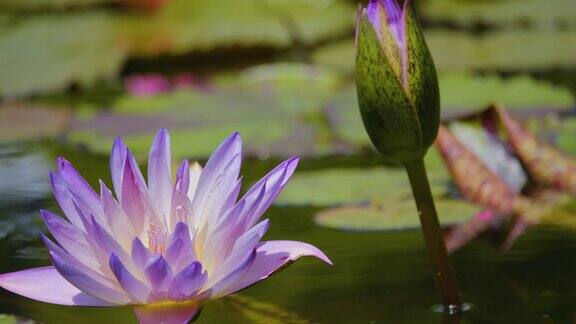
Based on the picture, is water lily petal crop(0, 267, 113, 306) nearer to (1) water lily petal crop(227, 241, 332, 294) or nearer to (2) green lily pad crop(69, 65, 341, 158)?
(1) water lily petal crop(227, 241, 332, 294)

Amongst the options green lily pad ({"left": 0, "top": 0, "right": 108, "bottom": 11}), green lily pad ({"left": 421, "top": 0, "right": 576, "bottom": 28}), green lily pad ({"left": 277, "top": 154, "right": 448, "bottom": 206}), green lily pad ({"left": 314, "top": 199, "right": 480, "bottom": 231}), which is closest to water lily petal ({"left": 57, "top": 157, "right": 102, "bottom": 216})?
green lily pad ({"left": 314, "top": 199, "right": 480, "bottom": 231})

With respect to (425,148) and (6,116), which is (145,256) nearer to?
(425,148)

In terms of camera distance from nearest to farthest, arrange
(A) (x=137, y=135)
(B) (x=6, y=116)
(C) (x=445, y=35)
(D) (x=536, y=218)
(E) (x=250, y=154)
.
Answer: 1. (D) (x=536, y=218)
2. (E) (x=250, y=154)
3. (A) (x=137, y=135)
4. (B) (x=6, y=116)
5. (C) (x=445, y=35)

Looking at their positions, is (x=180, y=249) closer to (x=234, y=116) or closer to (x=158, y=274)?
(x=158, y=274)

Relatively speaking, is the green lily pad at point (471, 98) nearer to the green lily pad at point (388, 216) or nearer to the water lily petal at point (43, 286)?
the green lily pad at point (388, 216)

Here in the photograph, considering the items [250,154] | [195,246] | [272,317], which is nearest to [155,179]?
[195,246]

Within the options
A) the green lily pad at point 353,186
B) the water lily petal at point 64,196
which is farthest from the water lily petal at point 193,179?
the green lily pad at point 353,186
